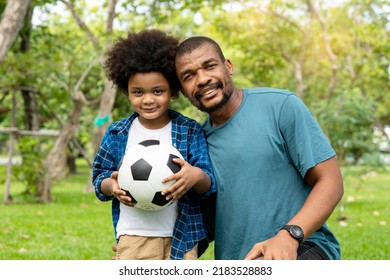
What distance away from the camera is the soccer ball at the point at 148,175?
2855 millimetres

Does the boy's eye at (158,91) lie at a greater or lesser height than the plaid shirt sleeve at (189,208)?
greater

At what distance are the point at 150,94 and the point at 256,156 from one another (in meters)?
0.64

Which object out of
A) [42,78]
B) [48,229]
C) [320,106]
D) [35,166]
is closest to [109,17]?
[42,78]

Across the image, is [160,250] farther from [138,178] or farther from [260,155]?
[260,155]

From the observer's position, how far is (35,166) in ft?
38.5

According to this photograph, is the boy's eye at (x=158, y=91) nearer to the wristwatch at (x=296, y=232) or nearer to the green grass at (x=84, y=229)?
the wristwatch at (x=296, y=232)

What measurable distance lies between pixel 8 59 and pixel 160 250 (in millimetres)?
8762

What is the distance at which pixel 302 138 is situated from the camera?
2.78 meters

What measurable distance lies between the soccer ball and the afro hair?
1.43 ft

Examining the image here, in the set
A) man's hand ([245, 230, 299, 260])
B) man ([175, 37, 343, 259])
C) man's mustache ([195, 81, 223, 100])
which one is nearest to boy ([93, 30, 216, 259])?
man ([175, 37, 343, 259])

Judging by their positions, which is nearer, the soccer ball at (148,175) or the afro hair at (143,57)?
the soccer ball at (148,175)

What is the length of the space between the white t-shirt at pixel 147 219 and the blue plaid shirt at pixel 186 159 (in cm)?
4

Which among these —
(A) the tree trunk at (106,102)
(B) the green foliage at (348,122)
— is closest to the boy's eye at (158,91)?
(B) the green foliage at (348,122)

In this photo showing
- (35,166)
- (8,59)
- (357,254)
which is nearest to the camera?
(357,254)
